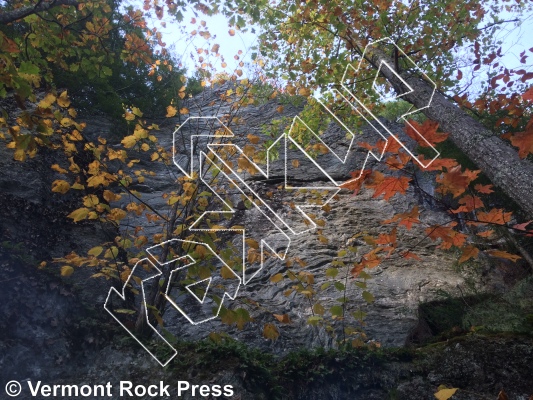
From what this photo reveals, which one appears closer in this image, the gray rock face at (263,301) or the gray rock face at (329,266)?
the gray rock face at (263,301)

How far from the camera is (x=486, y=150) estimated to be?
3.67 meters

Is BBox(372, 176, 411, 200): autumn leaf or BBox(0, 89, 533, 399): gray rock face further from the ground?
BBox(372, 176, 411, 200): autumn leaf

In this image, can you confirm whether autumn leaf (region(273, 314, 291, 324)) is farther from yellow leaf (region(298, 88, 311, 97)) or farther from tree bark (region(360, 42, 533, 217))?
yellow leaf (region(298, 88, 311, 97))

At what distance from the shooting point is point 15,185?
5.86 meters

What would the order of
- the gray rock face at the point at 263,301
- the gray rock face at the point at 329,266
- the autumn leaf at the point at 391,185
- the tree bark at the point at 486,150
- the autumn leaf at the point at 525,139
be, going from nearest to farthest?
the autumn leaf at the point at 525,139 < the autumn leaf at the point at 391,185 < the tree bark at the point at 486,150 < the gray rock face at the point at 263,301 < the gray rock face at the point at 329,266

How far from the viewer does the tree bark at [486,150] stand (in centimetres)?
325

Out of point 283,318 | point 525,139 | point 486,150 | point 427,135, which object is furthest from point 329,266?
point 525,139

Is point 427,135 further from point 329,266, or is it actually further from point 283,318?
point 329,266

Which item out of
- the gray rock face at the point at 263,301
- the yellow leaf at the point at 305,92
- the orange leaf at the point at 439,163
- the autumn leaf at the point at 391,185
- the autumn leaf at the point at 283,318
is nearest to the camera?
the autumn leaf at the point at 391,185

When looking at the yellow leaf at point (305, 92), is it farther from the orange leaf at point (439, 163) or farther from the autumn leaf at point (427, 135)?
the autumn leaf at point (427, 135)

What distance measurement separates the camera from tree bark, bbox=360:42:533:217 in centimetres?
325

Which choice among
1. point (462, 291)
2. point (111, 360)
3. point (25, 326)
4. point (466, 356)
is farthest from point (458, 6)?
point (25, 326)

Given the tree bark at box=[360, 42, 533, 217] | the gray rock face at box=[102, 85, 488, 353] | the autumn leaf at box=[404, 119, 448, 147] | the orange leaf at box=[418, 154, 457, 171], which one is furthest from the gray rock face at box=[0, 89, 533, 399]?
the autumn leaf at box=[404, 119, 448, 147]

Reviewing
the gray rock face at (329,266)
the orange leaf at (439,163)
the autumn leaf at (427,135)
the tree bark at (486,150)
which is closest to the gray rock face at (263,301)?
the gray rock face at (329,266)
